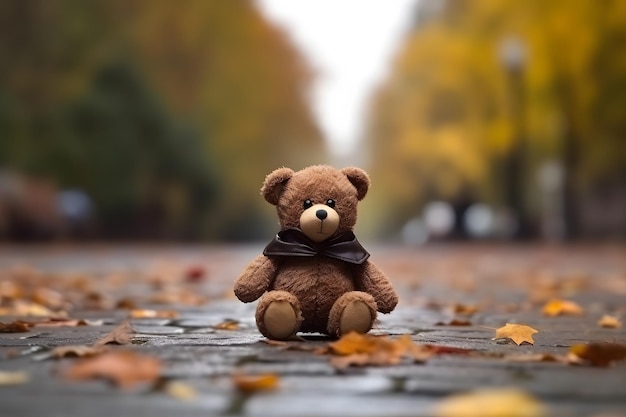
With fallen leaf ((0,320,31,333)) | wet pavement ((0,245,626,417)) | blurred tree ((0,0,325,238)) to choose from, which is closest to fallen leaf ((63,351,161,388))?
wet pavement ((0,245,626,417))

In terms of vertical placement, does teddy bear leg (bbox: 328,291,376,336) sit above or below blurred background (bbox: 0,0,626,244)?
below

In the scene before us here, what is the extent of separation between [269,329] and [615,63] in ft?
81.3

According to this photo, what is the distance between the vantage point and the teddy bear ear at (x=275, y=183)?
14.1ft

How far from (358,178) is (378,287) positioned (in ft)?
1.76

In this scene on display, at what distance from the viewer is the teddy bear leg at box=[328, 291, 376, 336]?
4004 millimetres

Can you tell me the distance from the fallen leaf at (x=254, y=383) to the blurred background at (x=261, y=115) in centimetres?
2480

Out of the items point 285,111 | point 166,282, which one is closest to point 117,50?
point 285,111

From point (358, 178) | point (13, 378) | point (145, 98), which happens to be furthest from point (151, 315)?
point (145, 98)

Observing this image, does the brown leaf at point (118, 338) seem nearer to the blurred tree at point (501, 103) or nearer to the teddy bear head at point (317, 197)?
the teddy bear head at point (317, 197)

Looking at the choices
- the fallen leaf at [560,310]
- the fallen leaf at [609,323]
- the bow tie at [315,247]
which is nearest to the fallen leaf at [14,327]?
the bow tie at [315,247]

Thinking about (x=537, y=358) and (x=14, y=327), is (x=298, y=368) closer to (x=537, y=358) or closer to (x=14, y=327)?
(x=537, y=358)

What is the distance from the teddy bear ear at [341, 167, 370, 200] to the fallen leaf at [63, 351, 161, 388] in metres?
1.74

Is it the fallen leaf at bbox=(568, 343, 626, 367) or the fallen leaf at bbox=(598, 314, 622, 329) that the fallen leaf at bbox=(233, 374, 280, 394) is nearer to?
the fallen leaf at bbox=(568, 343, 626, 367)

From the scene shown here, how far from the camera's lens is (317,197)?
13.8ft
